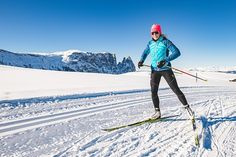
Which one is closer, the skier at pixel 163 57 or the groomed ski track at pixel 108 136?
the groomed ski track at pixel 108 136

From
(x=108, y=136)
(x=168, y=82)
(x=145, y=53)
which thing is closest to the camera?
(x=108, y=136)

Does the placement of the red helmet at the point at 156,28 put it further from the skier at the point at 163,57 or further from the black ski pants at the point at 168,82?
the black ski pants at the point at 168,82

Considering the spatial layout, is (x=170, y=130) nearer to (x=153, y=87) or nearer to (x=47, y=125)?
(x=153, y=87)

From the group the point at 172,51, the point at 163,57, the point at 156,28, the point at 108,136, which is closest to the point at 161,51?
the point at 163,57

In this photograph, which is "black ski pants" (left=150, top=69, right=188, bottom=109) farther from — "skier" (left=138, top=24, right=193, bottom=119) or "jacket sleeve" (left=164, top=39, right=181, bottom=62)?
"jacket sleeve" (left=164, top=39, right=181, bottom=62)

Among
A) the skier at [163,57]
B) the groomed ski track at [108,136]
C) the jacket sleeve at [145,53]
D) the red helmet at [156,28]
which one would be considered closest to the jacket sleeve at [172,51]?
the skier at [163,57]

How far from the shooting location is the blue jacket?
6.30m

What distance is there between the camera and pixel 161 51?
6.53m

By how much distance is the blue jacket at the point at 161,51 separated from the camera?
630 centimetres

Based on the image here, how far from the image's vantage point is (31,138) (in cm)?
482

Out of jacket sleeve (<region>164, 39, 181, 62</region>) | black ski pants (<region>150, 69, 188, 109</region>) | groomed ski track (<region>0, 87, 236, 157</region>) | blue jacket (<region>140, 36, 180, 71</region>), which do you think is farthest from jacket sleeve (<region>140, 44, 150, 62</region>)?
groomed ski track (<region>0, 87, 236, 157</region>)

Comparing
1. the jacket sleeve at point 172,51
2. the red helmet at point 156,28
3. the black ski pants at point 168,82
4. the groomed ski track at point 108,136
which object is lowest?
the groomed ski track at point 108,136

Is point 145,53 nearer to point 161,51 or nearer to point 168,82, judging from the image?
point 161,51

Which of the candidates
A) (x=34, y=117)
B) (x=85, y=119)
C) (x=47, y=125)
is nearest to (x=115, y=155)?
(x=47, y=125)
